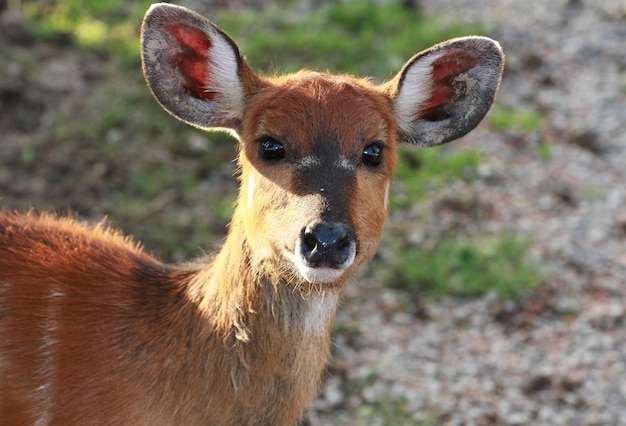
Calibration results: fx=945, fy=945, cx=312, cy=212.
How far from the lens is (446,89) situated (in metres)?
4.60

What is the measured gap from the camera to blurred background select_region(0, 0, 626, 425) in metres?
6.42

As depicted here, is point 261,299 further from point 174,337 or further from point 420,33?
point 420,33

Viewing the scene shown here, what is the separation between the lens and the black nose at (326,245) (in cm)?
361

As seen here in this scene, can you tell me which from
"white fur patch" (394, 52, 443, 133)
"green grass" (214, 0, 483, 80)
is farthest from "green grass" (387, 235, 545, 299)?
"white fur patch" (394, 52, 443, 133)

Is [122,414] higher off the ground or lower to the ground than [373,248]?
lower

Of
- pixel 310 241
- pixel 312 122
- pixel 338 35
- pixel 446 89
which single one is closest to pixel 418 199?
pixel 338 35

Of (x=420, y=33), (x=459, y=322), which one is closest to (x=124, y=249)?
(x=459, y=322)

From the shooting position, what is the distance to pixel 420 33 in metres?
10.3

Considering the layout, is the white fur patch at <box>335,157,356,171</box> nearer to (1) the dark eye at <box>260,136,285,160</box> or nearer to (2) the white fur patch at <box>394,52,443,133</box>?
(1) the dark eye at <box>260,136,285,160</box>

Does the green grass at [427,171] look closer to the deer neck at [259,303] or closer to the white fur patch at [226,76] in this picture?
the white fur patch at [226,76]

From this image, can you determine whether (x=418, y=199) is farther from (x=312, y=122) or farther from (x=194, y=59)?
(x=312, y=122)

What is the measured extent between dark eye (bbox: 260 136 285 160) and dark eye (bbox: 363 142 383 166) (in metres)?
0.37

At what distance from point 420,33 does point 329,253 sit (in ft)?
23.4

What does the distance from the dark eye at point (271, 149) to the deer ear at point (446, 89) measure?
746 mm
